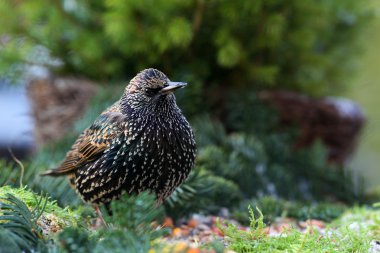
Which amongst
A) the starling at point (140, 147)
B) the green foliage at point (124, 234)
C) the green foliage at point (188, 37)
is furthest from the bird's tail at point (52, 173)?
the green foliage at point (188, 37)

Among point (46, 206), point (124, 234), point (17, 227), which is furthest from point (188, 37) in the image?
point (124, 234)

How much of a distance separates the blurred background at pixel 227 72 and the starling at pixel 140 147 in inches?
46.1

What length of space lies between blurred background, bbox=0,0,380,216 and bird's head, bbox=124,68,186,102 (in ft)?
3.98

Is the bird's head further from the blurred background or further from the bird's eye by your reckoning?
the blurred background

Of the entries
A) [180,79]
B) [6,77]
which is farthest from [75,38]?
[180,79]

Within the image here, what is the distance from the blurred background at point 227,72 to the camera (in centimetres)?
404

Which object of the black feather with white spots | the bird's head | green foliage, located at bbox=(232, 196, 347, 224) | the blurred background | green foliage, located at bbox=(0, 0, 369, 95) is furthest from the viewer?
green foliage, located at bbox=(0, 0, 369, 95)

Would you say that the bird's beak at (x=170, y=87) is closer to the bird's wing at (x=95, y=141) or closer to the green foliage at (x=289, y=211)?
the bird's wing at (x=95, y=141)

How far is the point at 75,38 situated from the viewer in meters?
4.68

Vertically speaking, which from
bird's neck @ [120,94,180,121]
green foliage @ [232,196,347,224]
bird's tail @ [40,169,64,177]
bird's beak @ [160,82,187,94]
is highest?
bird's beak @ [160,82,187,94]

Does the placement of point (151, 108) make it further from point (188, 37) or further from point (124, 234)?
point (188, 37)

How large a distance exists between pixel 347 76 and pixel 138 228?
4139mm

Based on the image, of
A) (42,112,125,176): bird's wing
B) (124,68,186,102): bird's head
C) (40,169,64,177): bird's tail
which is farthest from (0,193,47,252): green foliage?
(40,169,64,177): bird's tail

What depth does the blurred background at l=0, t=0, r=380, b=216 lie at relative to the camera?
13.2 ft
